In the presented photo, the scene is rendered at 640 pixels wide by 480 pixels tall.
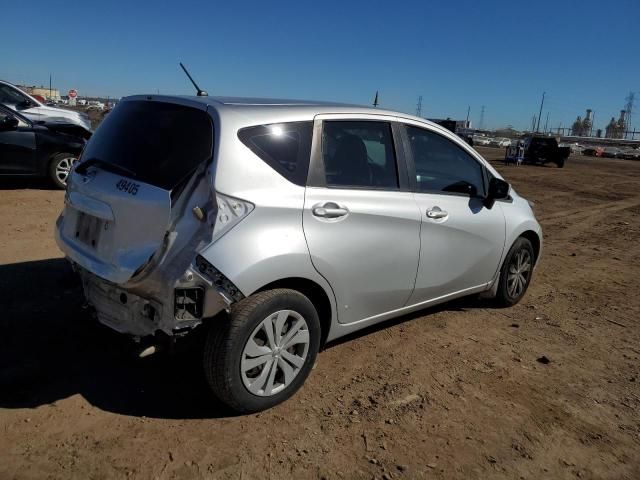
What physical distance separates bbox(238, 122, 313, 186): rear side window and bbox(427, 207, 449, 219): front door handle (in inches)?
45.9

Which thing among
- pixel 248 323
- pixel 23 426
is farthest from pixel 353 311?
pixel 23 426

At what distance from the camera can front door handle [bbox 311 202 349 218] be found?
3221 mm

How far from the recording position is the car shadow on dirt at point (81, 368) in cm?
319

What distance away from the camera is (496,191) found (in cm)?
454

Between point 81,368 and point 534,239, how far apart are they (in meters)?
4.20

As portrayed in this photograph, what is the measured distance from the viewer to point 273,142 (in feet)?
10.3

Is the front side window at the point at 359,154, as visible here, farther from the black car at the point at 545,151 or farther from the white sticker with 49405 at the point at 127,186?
the black car at the point at 545,151

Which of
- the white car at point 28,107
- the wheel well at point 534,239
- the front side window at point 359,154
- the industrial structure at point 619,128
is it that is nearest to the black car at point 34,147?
the white car at point 28,107

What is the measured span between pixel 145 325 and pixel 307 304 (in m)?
0.92

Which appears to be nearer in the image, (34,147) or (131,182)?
(131,182)

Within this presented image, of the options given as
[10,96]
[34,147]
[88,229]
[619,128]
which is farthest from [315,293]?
[619,128]

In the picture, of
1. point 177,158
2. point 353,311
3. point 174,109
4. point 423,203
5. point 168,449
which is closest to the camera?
point 168,449

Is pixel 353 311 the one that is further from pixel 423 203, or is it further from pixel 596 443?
pixel 596 443

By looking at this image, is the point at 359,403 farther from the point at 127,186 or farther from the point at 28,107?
the point at 28,107
